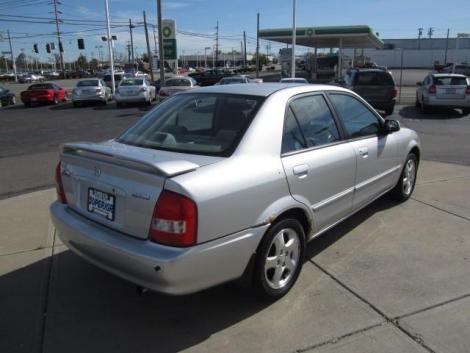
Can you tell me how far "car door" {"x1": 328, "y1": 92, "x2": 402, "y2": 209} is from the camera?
4.41 meters

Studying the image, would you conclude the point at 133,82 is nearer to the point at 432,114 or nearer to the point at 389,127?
the point at 432,114

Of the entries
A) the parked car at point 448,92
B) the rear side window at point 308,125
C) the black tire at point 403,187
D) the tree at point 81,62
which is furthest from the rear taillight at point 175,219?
the tree at point 81,62

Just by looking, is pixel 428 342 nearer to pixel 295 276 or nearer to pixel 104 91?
pixel 295 276

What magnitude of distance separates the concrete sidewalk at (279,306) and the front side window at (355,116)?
3.58 ft

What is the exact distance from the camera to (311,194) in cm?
367

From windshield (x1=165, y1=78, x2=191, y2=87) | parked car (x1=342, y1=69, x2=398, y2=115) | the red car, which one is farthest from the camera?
the red car

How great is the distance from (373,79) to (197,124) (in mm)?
14533

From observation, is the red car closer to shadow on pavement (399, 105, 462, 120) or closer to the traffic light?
shadow on pavement (399, 105, 462, 120)

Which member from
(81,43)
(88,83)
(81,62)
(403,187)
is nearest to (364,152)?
(403,187)

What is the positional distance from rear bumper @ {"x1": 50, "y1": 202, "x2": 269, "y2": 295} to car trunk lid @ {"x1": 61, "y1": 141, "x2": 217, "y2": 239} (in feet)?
0.31

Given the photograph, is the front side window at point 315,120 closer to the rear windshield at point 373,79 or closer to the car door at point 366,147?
the car door at point 366,147

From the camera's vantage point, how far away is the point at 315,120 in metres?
4.00

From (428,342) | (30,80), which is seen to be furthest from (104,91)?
(30,80)

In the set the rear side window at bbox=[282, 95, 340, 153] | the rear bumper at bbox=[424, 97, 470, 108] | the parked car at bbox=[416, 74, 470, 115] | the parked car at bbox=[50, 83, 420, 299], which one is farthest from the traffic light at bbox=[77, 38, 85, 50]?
the rear side window at bbox=[282, 95, 340, 153]
